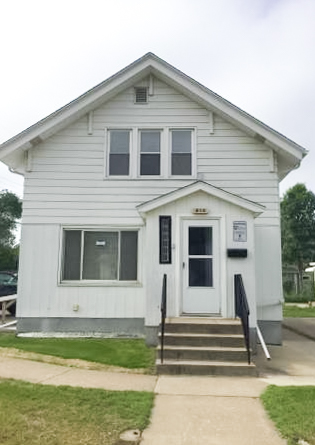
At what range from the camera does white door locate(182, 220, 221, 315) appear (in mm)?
8906

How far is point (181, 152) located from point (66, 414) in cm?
739

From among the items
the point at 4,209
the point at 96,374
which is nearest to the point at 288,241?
the point at 4,209

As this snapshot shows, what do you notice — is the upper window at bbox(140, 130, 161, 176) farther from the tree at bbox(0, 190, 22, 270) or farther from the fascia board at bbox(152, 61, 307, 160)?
the tree at bbox(0, 190, 22, 270)

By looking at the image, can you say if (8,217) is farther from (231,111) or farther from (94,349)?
(94,349)

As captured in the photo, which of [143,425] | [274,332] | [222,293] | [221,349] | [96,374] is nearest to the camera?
[143,425]

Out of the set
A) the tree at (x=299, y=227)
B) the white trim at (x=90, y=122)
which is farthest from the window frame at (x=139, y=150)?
the tree at (x=299, y=227)

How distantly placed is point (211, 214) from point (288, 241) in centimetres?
2850

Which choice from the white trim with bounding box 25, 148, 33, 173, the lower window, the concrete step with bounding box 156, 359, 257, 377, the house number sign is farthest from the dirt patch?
the white trim with bounding box 25, 148, 33, 173

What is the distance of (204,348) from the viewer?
7414 mm

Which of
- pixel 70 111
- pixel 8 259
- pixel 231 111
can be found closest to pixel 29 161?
pixel 70 111

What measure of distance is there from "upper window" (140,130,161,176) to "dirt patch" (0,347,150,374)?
5.07 m

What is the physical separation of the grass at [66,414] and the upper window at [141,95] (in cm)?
757

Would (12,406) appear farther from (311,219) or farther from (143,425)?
(311,219)

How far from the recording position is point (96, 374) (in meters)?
6.57
